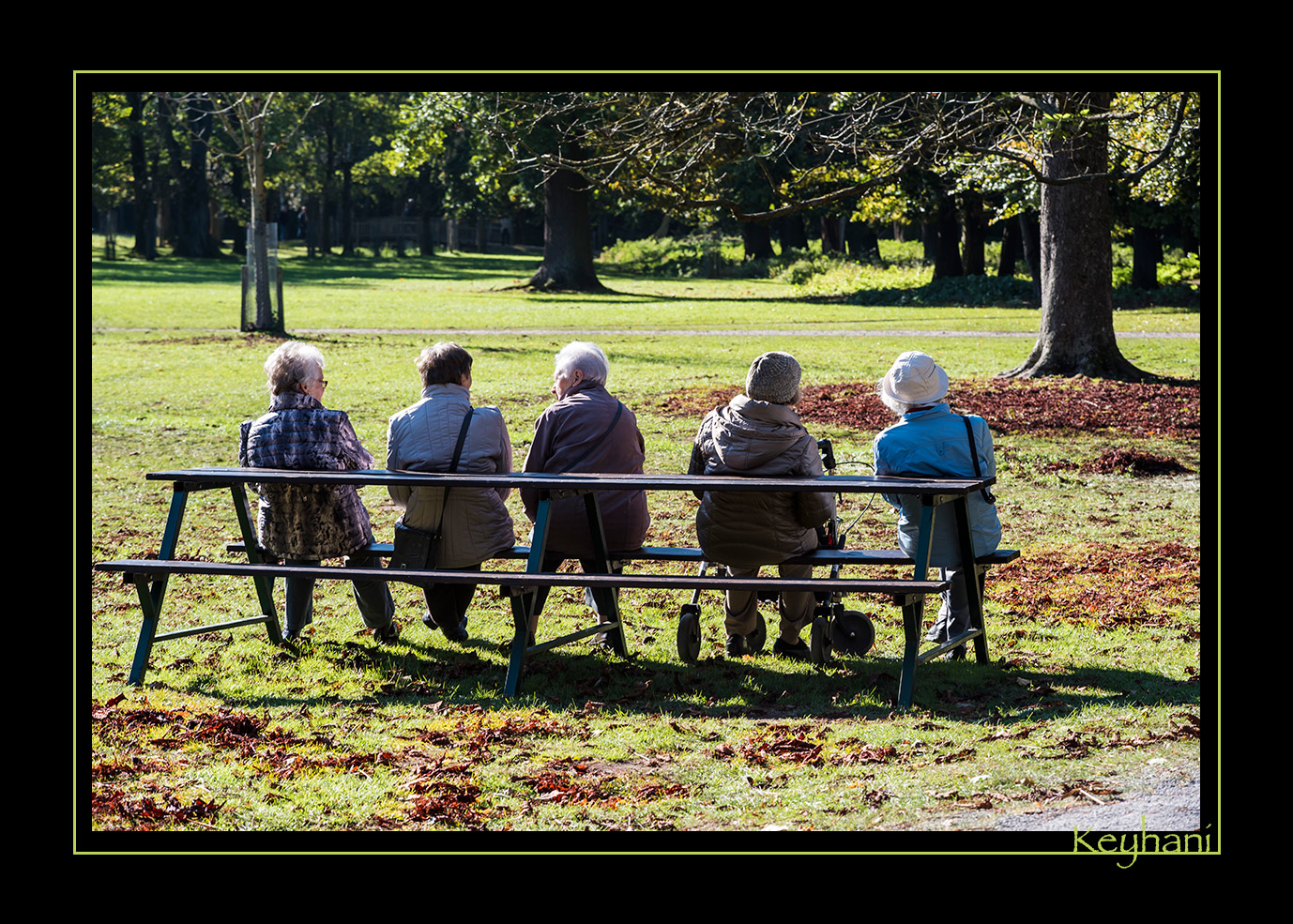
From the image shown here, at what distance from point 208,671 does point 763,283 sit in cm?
3967

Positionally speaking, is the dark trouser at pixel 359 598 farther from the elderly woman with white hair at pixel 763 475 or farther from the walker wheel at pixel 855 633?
the walker wheel at pixel 855 633

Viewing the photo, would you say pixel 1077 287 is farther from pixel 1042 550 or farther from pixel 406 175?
pixel 406 175

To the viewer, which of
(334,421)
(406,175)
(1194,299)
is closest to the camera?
(334,421)

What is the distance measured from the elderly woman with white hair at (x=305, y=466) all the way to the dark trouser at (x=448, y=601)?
0.73 feet

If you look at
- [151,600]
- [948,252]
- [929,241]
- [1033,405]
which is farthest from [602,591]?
[929,241]

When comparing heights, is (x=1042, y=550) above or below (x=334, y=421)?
below

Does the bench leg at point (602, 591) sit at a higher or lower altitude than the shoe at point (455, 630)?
higher

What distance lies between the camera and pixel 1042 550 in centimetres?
887

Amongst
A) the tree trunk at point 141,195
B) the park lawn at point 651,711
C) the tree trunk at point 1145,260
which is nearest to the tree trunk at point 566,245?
the tree trunk at point 1145,260

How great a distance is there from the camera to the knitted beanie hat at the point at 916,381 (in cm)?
631

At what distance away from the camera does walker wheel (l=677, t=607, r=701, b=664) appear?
6.34 m

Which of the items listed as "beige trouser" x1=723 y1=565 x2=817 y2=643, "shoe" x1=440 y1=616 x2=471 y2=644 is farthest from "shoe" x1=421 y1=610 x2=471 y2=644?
"beige trouser" x1=723 y1=565 x2=817 y2=643

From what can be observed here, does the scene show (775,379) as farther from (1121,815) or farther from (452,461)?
(1121,815)
